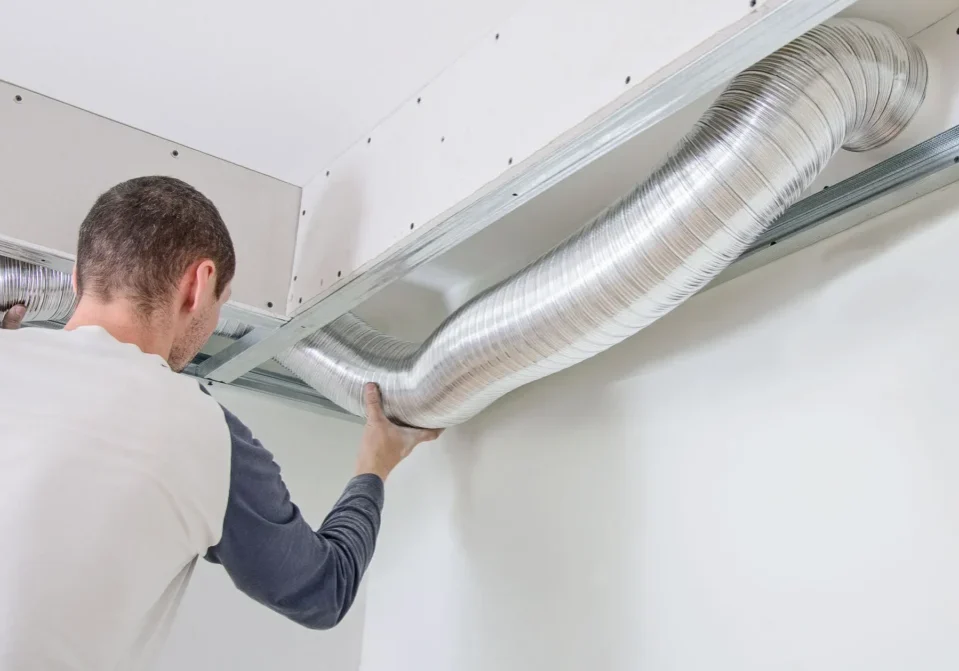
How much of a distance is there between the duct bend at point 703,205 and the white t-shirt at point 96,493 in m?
0.53

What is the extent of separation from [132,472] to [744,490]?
2.79 ft

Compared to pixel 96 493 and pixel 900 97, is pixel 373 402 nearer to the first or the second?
pixel 96 493

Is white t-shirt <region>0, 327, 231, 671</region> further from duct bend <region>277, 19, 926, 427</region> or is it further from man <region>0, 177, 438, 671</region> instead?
duct bend <region>277, 19, 926, 427</region>

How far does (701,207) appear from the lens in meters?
1.06

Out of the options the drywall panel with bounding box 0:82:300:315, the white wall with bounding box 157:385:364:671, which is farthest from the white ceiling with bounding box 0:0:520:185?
the white wall with bounding box 157:385:364:671

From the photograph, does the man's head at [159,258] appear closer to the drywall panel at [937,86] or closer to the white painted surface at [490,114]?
the white painted surface at [490,114]

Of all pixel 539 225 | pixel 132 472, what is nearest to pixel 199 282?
pixel 132 472

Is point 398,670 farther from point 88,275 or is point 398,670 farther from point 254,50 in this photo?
point 254,50

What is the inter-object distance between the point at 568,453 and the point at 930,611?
2.28 feet

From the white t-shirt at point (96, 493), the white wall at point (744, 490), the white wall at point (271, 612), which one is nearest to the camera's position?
the white t-shirt at point (96, 493)

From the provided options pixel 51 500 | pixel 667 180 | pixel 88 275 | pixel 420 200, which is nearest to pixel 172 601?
pixel 51 500

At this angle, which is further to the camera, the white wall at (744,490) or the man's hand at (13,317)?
the man's hand at (13,317)

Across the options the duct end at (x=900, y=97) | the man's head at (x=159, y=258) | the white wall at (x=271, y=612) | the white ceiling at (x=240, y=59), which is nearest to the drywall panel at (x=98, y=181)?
the white ceiling at (x=240, y=59)

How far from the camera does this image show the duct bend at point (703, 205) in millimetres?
1033
